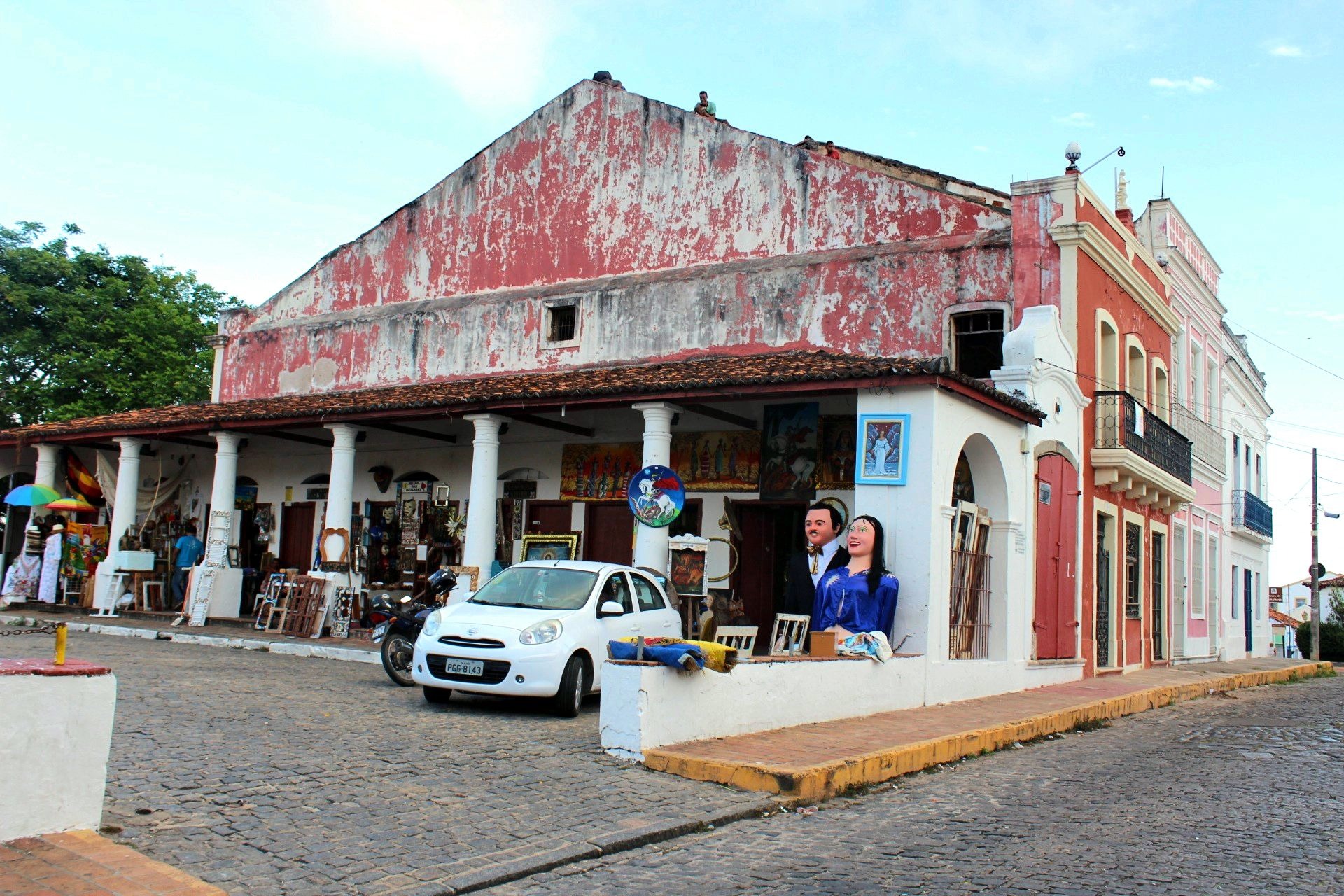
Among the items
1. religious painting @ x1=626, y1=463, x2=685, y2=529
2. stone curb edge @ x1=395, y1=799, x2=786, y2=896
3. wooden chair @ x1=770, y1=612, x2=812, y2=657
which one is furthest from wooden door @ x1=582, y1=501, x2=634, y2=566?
stone curb edge @ x1=395, y1=799, x2=786, y2=896

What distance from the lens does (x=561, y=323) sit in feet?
67.3

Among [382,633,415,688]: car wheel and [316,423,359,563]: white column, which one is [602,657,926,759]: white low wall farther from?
[316,423,359,563]: white column

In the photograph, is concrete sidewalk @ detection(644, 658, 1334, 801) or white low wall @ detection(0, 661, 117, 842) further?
concrete sidewalk @ detection(644, 658, 1334, 801)

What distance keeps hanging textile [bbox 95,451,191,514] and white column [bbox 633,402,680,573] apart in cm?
1247

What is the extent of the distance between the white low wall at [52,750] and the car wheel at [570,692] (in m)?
5.12

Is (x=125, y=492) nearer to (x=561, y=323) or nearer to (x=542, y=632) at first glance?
(x=561, y=323)

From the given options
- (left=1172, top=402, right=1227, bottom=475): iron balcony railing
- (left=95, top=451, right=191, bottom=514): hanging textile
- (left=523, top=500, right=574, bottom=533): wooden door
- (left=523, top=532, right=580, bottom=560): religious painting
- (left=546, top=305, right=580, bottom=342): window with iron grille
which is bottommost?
(left=523, top=532, right=580, bottom=560): religious painting

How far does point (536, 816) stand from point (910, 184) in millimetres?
12945

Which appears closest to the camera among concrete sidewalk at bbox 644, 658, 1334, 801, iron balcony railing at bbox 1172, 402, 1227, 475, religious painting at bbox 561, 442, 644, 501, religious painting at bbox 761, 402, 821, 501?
concrete sidewalk at bbox 644, 658, 1334, 801

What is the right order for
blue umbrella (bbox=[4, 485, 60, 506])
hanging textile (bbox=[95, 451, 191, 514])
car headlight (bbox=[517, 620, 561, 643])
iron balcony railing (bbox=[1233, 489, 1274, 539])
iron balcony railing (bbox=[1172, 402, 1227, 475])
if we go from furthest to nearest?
1. iron balcony railing (bbox=[1233, 489, 1274, 539])
2. iron balcony railing (bbox=[1172, 402, 1227, 475])
3. hanging textile (bbox=[95, 451, 191, 514])
4. blue umbrella (bbox=[4, 485, 60, 506])
5. car headlight (bbox=[517, 620, 561, 643])

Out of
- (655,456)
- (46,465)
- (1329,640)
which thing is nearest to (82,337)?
(46,465)

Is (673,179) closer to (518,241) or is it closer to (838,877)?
(518,241)

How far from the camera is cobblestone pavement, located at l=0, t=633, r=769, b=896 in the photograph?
555cm

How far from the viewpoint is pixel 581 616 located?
10898mm
